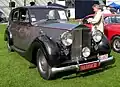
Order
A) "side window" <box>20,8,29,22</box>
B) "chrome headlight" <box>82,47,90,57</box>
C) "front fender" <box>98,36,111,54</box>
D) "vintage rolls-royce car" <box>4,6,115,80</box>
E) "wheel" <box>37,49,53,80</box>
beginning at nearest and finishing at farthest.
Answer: "vintage rolls-royce car" <box>4,6,115,80</box> → "wheel" <box>37,49,53,80</box> → "chrome headlight" <box>82,47,90,57</box> → "front fender" <box>98,36,111,54</box> → "side window" <box>20,8,29,22</box>

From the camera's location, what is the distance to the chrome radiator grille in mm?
6277

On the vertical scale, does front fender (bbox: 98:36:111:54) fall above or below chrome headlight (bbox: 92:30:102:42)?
below

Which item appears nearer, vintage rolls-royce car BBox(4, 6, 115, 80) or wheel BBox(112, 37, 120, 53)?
vintage rolls-royce car BBox(4, 6, 115, 80)

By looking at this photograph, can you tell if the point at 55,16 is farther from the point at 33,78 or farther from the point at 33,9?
the point at 33,78

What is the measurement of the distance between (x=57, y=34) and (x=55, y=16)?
59.3 inches

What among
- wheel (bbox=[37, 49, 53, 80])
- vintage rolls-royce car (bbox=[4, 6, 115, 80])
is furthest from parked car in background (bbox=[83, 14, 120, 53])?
wheel (bbox=[37, 49, 53, 80])

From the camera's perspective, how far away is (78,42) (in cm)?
633

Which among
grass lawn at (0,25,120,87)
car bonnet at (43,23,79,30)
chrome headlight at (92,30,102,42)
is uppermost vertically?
car bonnet at (43,23,79,30)

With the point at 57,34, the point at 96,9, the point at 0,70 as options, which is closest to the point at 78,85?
the point at 57,34

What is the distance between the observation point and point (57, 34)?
6.50m

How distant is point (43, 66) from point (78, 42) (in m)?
1.10

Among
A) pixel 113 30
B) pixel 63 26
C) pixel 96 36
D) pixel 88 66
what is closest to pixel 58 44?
pixel 63 26

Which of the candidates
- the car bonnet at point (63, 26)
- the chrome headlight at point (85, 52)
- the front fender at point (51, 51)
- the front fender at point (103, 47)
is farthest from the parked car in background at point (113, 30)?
the front fender at point (51, 51)

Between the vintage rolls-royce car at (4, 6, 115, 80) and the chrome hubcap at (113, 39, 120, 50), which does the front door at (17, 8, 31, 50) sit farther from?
the chrome hubcap at (113, 39, 120, 50)
